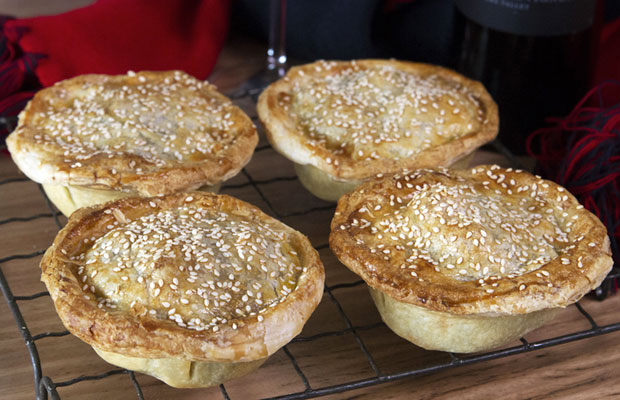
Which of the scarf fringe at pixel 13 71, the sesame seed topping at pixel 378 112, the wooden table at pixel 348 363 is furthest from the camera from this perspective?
the scarf fringe at pixel 13 71

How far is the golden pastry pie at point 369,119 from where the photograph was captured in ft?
8.80

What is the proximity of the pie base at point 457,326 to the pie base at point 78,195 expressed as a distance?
0.82m

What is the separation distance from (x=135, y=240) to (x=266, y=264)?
37 centimetres

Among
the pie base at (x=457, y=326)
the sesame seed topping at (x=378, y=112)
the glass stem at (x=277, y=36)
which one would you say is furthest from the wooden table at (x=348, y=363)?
the glass stem at (x=277, y=36)

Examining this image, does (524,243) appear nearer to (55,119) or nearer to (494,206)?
(494,206)

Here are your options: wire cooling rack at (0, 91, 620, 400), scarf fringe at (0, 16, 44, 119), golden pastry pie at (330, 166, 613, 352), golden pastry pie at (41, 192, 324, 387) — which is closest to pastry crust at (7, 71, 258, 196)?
golden pastry pie at (41, 192, 324, 387)

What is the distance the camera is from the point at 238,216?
94.7 inches

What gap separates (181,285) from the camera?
2.05 m

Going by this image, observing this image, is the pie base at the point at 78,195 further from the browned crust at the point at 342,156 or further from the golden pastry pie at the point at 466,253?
the golden pastry pie at the point at 466,253

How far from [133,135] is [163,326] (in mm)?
954

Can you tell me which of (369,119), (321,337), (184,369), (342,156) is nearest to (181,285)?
(184,369)

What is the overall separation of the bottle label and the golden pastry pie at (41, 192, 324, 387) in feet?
4.30

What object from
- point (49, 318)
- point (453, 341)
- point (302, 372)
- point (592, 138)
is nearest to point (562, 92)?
point (592, 138)

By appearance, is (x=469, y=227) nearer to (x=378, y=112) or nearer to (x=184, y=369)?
(x=378, y=112)
